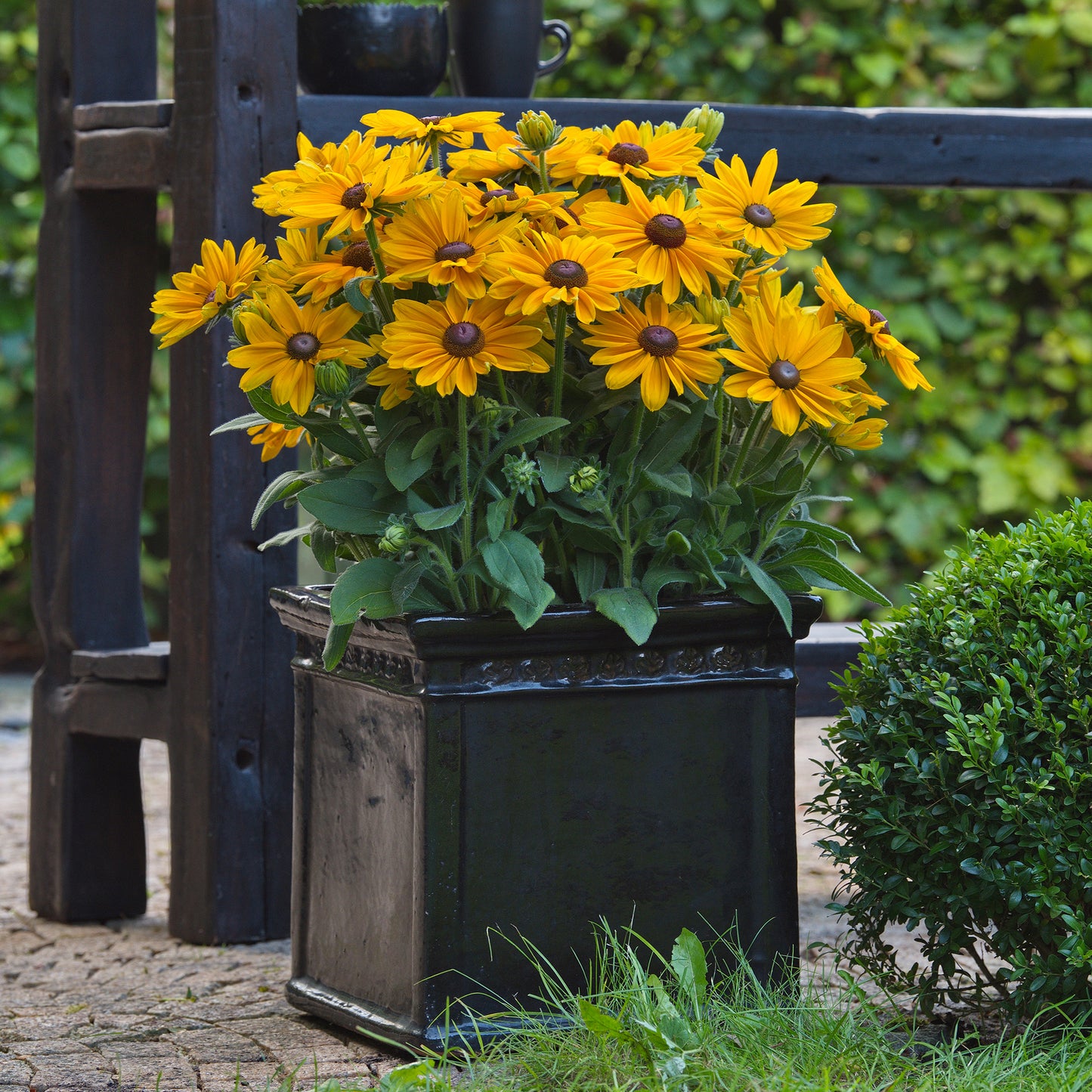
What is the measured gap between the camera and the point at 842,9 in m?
4.60

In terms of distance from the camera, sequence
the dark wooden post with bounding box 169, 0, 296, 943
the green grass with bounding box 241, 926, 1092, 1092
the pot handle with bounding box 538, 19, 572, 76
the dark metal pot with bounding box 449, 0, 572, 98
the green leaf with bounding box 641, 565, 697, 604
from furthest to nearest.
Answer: the pot handle with bounding box 538, 19, 572, 76 < the dark metal pot with bounding box 449, 0, 572, 98 < the dark wooden post with bounding box 169, 0, 296, 943 < the green leaf with bounding box 641, 565, 697, 604 < the green grass with bounding box 241, 926, 1092, 1092

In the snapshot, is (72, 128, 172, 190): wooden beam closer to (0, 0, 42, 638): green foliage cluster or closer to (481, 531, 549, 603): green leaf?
(481, 531, 549, 603): green leaf

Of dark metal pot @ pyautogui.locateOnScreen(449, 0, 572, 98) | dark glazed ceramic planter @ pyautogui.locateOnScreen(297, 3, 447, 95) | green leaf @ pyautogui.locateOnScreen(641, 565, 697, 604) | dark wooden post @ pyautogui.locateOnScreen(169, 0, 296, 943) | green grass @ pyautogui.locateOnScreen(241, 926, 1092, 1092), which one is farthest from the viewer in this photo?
dark metal pot @ pyautogui.locateOnScreen(449, 0, 572, 98)

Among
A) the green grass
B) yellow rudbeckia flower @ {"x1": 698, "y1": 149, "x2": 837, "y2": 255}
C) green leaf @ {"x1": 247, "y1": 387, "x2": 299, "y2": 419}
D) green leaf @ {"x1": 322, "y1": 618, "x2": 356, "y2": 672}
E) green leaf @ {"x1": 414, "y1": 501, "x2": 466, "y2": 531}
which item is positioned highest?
yellow rudbeckia flower @ {"x1": 698, "y1": 149, "x2": 837, "y2": 255}

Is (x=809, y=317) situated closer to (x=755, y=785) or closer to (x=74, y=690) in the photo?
(x=755, y=785)

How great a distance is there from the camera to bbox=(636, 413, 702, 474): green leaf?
1.70 metres

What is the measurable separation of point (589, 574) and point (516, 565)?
0.14m

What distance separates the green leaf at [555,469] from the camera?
64.1 inches

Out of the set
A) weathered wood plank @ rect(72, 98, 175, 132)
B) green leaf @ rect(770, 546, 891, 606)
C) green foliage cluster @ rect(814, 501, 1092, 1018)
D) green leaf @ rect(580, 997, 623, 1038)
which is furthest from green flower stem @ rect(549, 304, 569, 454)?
weathered wood plank @ rect(72, 98, 175, 132)

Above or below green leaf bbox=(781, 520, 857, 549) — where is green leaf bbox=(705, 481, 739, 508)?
above

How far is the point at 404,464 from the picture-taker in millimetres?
1640

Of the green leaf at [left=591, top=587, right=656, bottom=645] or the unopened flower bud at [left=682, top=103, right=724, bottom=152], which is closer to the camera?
the green leaf at [left=591, top=587, right=656, bottom=645]

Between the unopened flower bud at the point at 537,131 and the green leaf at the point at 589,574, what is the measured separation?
18.0 inches

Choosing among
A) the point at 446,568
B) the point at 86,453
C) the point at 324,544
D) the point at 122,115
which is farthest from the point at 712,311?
the point at 86,453
